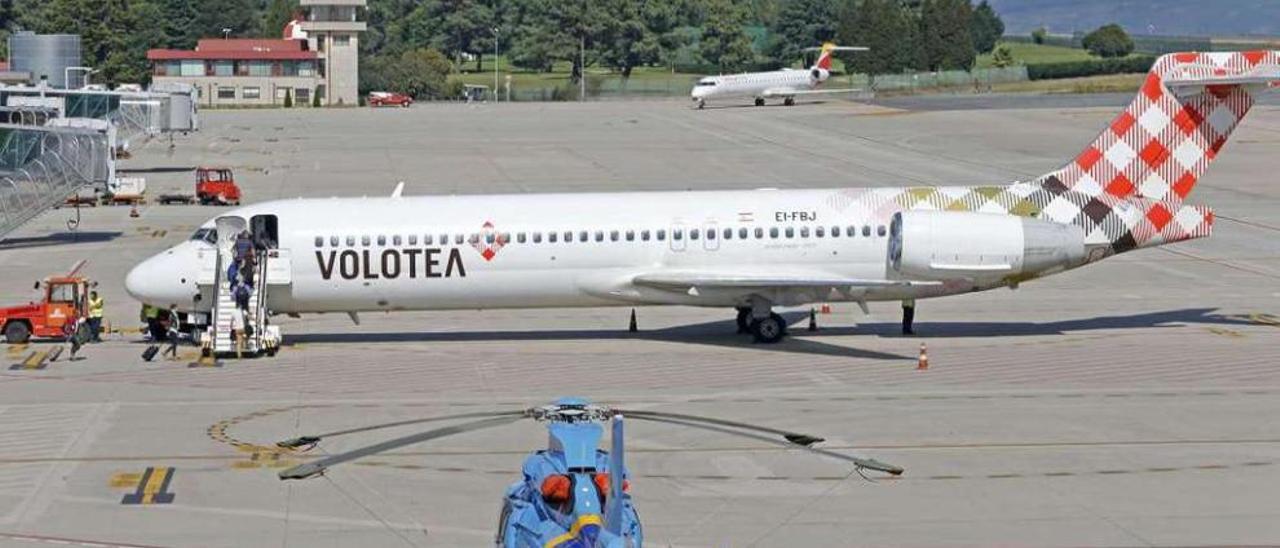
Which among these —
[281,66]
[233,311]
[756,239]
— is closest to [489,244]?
[233,311]

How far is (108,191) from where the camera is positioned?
64500 millimetres

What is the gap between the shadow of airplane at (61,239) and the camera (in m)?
59.5

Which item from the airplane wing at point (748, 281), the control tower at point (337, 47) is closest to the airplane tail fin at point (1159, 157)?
the airplane wing at point (748, 281)

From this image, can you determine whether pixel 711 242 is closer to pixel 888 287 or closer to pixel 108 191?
pixel 888 287

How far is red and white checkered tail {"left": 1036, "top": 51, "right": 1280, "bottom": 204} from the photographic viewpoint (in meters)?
39.4

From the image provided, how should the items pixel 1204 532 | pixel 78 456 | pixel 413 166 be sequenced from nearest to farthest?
pixel 1204 532, pixel 78 456, pixel 413 166

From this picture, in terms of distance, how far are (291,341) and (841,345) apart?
11.4 metres

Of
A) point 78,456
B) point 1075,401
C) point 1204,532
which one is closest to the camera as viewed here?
point 1204,532

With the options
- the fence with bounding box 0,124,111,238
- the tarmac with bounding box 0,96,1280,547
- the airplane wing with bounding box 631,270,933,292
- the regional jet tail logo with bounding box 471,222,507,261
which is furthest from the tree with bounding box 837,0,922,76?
the regional jet tail logo with bounding box 471,222,507,261

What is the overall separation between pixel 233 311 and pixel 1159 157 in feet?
62.1

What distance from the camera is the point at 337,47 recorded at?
168 m

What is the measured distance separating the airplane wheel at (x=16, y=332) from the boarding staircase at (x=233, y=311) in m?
4.07

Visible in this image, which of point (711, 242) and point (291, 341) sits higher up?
point (711, 242)

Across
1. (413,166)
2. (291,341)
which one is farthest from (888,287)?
(413,166)
